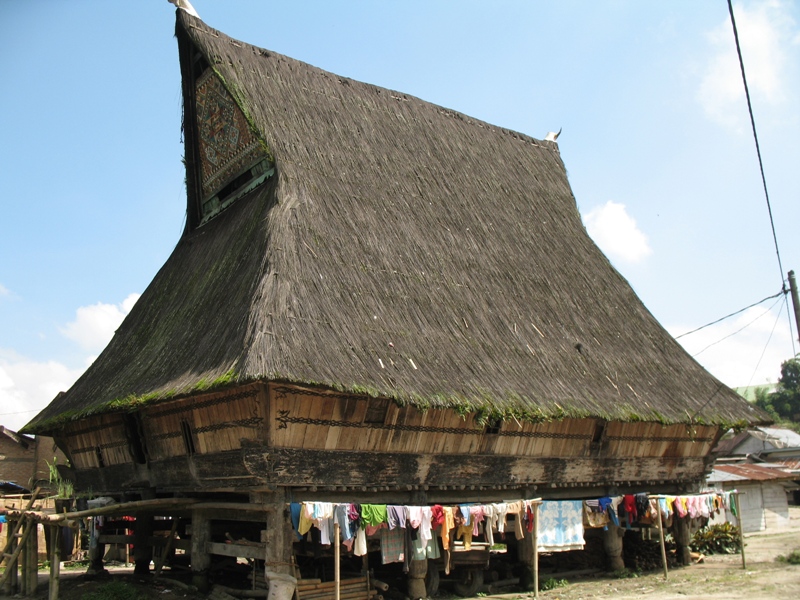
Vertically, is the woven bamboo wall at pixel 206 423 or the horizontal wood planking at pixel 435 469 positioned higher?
the woven bamboo wall at pixel 206 423

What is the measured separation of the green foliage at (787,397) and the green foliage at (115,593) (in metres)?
57.8

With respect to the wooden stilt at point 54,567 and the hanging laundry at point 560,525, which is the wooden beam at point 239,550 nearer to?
the wooden stilt at point 54,567

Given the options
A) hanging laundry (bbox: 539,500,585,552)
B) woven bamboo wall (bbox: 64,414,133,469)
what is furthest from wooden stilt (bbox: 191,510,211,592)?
hanging laundry (bbox: 539,500,585,552)

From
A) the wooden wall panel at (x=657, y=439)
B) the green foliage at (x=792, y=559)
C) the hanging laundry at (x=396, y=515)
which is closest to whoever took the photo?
the hanging laundry at (x=396, y=515)

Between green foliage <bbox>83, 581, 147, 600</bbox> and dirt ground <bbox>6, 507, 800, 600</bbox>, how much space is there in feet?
0.09

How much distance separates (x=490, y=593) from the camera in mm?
11914

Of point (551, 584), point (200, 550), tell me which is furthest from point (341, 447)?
point (551, 584)

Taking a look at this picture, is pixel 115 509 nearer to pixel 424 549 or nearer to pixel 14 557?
pixel 14 557

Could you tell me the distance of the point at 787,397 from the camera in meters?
59.2

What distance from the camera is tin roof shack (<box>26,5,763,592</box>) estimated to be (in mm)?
9648

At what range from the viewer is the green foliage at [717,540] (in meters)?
18.2

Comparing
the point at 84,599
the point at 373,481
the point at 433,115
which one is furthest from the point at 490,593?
the point at 433,115

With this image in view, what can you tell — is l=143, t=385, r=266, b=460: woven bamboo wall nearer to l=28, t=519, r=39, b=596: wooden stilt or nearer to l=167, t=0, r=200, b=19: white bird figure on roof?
l=28, t=519, r=39, b=596: wooden stilt

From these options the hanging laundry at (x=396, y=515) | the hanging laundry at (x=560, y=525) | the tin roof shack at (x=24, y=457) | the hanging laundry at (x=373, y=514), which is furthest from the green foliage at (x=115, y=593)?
the tin roof shack at (x=24, y=457)
